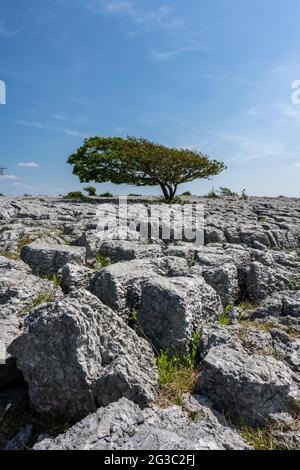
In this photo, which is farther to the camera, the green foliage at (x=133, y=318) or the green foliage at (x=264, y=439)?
the green foliage at (x=133, y=318)

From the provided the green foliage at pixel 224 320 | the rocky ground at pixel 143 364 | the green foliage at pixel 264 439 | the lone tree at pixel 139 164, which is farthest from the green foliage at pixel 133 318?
the lone tree at pixel 139 164

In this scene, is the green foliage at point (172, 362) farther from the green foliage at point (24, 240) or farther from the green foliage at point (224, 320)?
the green foliage at point (24, 240)

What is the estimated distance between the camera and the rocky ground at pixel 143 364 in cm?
289

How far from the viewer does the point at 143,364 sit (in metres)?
3.55

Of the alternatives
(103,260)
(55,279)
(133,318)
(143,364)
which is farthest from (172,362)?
(103,260)

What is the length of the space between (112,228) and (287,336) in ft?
17.2

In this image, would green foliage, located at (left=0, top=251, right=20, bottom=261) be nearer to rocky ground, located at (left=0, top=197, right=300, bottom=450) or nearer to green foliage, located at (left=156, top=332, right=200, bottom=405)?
rocky ground, located at (left=0, top=197, right=300, bottom=450)

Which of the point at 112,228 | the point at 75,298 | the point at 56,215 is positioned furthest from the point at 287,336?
the point at 56,215

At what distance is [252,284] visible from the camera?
5.75m

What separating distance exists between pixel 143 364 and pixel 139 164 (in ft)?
70.5

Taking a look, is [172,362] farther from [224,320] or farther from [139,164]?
[139,164]

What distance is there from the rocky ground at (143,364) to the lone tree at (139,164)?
19009 mm

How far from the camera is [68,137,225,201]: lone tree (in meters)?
23.6

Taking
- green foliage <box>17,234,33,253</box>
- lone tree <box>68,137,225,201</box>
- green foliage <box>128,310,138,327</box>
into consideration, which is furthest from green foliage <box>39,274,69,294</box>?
lone tree <box>68,137,225,201</box>
